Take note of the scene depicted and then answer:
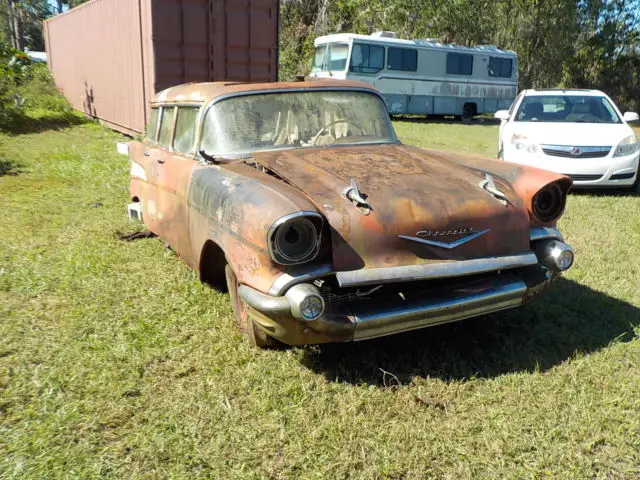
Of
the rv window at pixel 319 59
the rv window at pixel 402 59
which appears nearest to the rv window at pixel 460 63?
the rv window at pixel 402 59

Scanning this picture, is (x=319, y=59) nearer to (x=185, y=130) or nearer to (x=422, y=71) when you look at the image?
(x=422, y=71)

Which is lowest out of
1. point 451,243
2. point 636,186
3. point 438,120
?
point 438,120

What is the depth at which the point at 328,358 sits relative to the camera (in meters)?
3.14

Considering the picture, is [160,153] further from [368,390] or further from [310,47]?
[310,47]

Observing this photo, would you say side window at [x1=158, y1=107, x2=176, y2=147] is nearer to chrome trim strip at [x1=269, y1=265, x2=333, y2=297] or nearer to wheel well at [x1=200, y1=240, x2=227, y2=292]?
wheel well at [x1=200, y1=240, x2=227, y2=292]

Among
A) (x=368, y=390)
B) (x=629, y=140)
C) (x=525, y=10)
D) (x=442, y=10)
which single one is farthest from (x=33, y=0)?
(x=368, y=390)

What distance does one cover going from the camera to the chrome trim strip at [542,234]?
322 centimetres

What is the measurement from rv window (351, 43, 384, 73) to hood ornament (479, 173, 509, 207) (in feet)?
51.7

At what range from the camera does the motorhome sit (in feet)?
60.1

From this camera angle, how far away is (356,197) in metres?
2.82

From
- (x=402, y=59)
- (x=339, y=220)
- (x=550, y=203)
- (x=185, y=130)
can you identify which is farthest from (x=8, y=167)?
(x=402, y=59)

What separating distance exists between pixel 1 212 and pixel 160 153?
9.11ft

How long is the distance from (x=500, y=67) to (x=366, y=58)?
6.98 meters

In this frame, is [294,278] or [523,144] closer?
[294,278]
